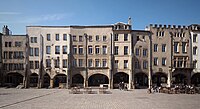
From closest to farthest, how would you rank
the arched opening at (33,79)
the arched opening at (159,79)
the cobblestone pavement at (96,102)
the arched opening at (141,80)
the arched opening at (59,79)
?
the cobblestone pavement at (96,102), the arched opening at (33,79), the arched opening at (59,79), the arched opening at (141,80), the arched opening at (159,79)

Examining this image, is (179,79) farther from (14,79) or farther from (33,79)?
(14,79)

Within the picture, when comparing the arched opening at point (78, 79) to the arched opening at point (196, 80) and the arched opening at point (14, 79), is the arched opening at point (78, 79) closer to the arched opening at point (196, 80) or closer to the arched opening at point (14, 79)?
the arched opening at point (14, 79)

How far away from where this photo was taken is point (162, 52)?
1987 inches

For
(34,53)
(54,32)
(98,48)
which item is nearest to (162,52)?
(98,48)

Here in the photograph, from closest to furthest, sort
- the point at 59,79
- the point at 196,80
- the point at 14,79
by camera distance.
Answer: the point at 59,79 → the point at 14,79 → the point at 196,80

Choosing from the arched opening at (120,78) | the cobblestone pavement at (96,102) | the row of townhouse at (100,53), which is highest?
the row of townhouse at (100,53)

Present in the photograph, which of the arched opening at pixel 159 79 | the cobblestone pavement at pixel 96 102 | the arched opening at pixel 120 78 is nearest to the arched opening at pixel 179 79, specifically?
the arched opening at pixel 159 79

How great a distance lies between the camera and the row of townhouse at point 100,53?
164 feet

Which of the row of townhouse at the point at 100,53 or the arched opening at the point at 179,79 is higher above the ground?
the row of townhouse at the point at 100,53

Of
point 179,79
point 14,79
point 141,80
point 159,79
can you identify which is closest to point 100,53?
point 141,80

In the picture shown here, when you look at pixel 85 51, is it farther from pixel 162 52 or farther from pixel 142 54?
pixel 162 52

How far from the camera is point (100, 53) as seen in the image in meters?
50.0

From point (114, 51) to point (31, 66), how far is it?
19.2 meters

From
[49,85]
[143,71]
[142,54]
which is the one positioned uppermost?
[142,54]
